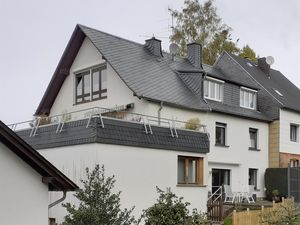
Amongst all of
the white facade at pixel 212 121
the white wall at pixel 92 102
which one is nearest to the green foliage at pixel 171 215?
the white facade at pixel 212 121

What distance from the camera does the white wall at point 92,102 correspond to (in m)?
25.0

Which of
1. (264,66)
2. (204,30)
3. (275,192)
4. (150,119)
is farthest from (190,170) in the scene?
(204,30)

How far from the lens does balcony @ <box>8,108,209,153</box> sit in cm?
2005

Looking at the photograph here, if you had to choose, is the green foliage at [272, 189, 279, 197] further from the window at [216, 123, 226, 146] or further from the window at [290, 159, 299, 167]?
the window at [216, 123, 226, 146]

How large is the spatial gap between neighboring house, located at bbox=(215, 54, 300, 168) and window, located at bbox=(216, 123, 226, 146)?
5027 millimetres

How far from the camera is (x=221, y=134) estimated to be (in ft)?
96.2

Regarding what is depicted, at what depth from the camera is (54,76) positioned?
29.1 meters

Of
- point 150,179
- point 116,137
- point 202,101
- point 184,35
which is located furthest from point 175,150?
point 184,35

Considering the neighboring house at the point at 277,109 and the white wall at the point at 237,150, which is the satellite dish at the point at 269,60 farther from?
the white wall at the point at 237,150

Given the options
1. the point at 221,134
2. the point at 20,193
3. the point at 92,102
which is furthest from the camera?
the point at 221,134

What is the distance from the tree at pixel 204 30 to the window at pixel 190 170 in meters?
20.8

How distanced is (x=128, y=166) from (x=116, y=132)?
1.52 m

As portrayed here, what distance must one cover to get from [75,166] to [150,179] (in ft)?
10.8

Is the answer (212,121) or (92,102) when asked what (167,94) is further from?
(92,102)
